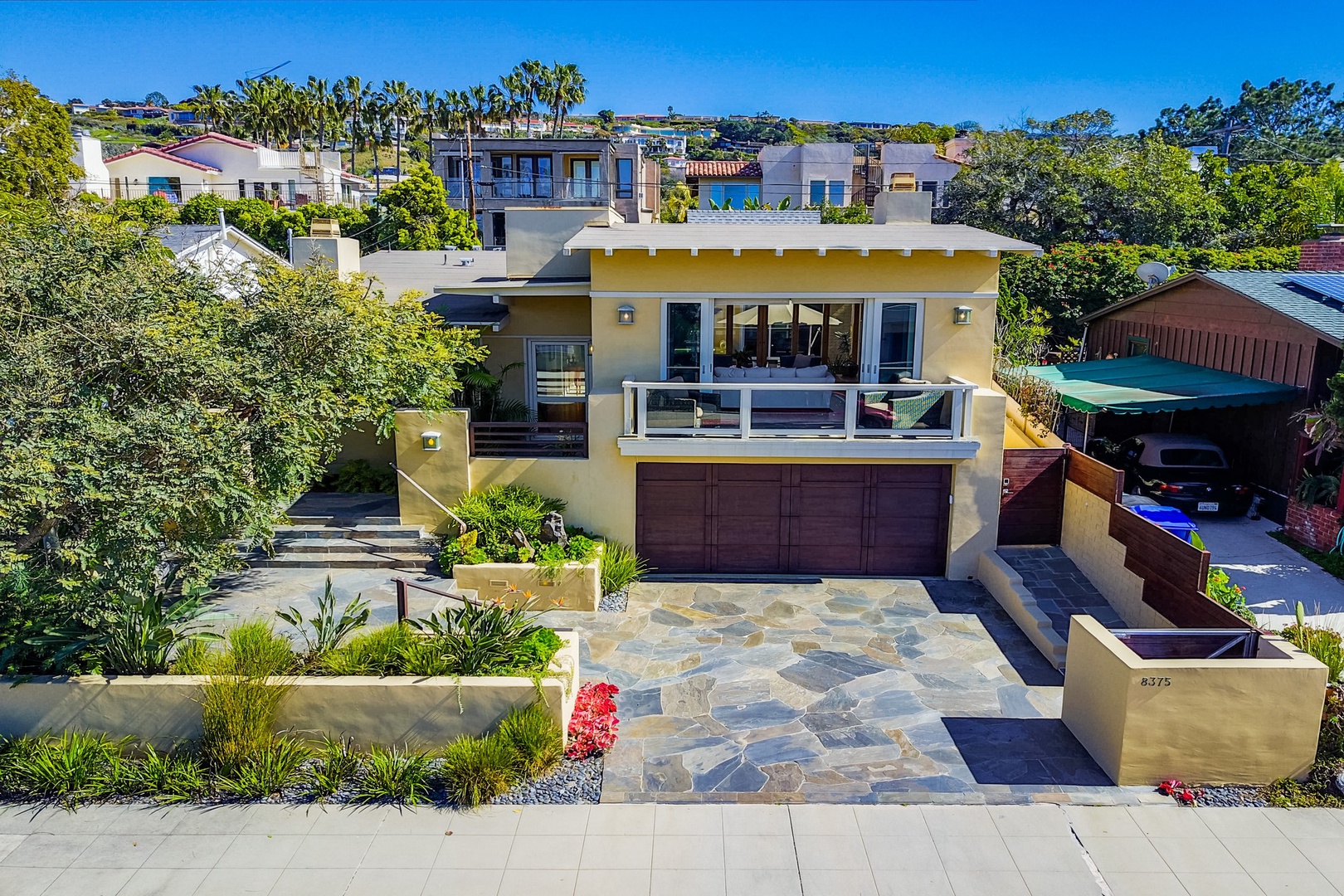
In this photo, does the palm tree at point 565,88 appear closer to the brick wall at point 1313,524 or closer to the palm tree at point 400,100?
the palm tree at point 400,100

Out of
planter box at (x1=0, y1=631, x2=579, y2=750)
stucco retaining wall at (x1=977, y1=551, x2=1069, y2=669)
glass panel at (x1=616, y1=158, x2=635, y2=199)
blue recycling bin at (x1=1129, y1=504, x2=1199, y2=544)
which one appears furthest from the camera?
glass panel at (x1=616, y1=158, x2=635, y2=199)

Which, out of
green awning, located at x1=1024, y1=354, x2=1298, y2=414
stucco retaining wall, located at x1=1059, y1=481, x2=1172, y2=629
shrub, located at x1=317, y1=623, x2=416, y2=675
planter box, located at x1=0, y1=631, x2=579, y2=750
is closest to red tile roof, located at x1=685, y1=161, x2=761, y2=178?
green awning, located at x1=1024, y1=354, x2=1298, y2=414

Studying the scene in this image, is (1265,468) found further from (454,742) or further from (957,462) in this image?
(454,742)

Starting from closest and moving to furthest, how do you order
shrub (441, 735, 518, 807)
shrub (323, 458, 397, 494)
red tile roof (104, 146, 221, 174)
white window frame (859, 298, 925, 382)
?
shrub (441, 735, 518, 807)
white window frame (859, 298, 925, 382)
shrub (323, 458, 397, 494)
red tile roof (104, 146, 221, 174)

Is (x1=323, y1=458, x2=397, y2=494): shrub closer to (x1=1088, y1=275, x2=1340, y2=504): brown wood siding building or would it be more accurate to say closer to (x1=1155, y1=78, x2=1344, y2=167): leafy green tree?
(x1=1088, y1=275, x2=1340, y2=504): brown wood siding building

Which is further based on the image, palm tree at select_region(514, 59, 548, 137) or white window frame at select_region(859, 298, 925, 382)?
palm tree at select_region(514, 59, 548, 137)

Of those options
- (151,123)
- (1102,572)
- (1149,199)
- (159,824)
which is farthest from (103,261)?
(151,123)

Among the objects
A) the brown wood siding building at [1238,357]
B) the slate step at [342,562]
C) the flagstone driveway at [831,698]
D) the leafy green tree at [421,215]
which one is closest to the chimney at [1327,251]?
the brown wood siding building at [1238,357]
